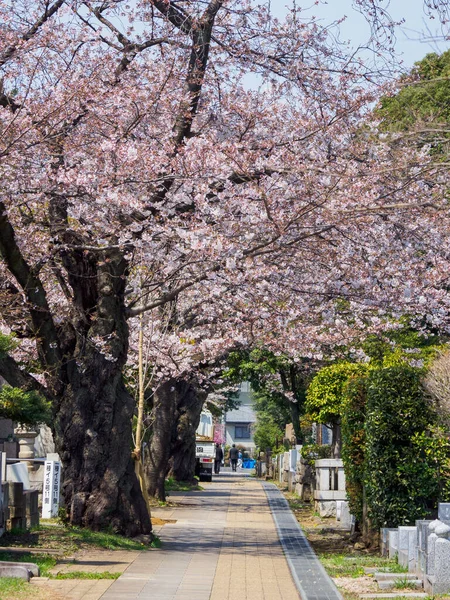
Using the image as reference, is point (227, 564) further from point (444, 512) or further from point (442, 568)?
point (442, 568)

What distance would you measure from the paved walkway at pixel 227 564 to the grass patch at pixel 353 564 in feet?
0.60

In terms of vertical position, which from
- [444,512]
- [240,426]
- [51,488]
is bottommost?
[444,512]

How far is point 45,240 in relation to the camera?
1519cm

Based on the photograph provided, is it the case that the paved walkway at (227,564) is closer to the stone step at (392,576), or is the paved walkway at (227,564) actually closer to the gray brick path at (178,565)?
the gray brick path at (178,565)

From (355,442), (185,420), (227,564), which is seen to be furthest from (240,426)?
(227,564)

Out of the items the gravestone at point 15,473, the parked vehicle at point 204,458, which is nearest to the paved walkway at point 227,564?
the gravestone at point 15,473

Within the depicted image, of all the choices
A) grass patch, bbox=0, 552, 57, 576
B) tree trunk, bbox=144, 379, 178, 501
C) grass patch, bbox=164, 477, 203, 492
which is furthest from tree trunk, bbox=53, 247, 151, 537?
grass patch, bbox=164, 477, 203, 492

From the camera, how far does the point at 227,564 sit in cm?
1261

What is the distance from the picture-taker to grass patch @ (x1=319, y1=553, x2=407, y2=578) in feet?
37.2

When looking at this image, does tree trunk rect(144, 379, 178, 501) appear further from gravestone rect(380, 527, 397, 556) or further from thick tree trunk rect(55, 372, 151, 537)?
gravestone rect(380, 527, 397, 556)

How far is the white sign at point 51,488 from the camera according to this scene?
16.1 meters

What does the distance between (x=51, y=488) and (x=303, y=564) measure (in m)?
5.60

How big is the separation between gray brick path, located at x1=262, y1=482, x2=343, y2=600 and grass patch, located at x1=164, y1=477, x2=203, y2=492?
453 inches

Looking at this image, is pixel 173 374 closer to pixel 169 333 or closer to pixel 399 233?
pixel 169 333
